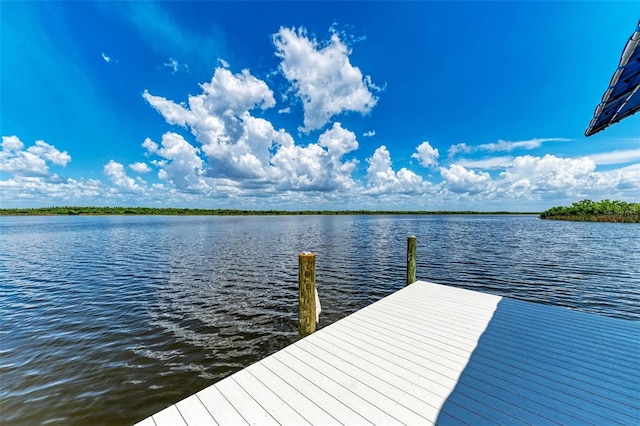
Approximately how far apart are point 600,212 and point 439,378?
295 feet

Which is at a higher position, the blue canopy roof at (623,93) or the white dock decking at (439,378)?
the blue canopy roof at (623,93)

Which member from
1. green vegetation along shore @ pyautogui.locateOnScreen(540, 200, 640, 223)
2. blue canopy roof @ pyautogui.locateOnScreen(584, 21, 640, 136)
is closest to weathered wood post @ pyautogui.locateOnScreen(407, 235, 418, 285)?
blue canopy roof @ pyautogui.locateOnScreen(584, 21, 640, 136)

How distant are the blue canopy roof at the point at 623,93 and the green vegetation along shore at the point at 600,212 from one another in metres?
77.6

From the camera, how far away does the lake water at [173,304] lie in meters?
5.68

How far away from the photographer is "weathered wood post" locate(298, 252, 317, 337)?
616 centimetres

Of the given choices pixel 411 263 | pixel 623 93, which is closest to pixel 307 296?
pixel 411 263

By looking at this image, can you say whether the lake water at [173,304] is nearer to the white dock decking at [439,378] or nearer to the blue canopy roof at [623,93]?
the white dock decking at [439,378]

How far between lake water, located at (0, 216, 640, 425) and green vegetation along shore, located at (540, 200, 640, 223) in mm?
54283

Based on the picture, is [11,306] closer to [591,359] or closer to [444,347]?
[444,347]

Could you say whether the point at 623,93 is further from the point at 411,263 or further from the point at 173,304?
the point at 173,304

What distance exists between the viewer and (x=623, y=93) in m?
5.07

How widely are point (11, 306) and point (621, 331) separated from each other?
1891 cm

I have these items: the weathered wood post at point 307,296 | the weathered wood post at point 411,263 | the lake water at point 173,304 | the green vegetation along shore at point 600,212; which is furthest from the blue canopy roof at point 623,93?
the green vegetation along shore at point 600,212

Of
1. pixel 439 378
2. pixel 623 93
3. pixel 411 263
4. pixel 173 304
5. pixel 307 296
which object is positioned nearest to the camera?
pixel 439 378
